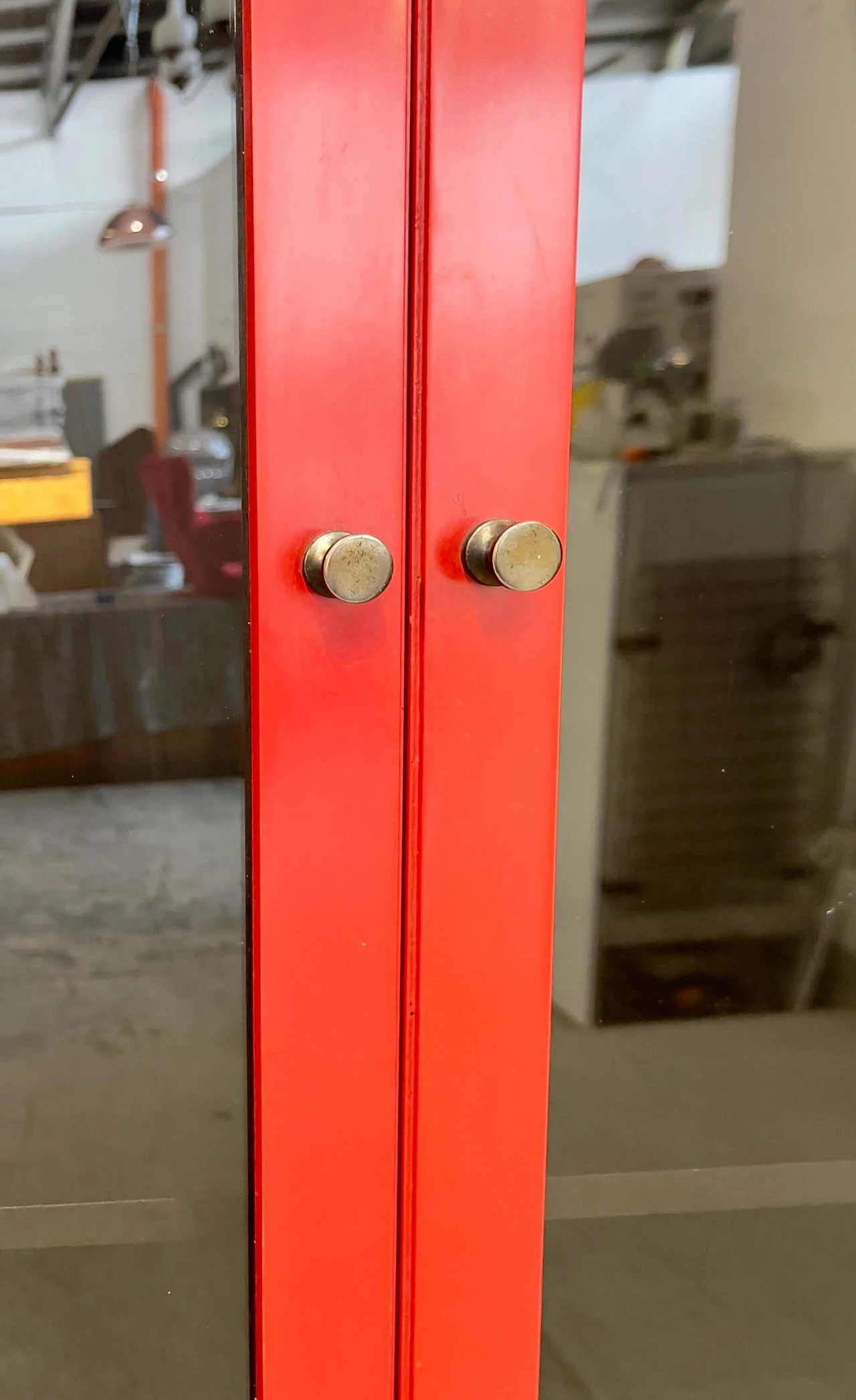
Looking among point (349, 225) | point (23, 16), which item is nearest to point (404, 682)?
point (349, 225)

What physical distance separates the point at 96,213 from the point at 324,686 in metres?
0.28

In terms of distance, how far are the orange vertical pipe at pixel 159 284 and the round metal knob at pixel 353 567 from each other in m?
0.11

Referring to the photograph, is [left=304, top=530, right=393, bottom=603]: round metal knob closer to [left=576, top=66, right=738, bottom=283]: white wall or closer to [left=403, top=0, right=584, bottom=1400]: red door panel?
[left=403, top=0, right=584, bottom=1400]: red door panel

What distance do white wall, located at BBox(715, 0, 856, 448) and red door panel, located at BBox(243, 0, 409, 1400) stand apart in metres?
0.20

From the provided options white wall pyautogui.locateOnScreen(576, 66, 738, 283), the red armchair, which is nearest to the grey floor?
the red armchair

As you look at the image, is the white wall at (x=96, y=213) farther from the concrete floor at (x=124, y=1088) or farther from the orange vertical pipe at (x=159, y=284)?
the concrete floor at (x=124, y=1088)

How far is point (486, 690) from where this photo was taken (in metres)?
0.60

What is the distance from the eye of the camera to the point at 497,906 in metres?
0.63

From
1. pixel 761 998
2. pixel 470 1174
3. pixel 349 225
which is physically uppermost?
pixel 349 225

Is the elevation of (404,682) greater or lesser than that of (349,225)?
lesser

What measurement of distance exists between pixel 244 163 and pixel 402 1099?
552mm

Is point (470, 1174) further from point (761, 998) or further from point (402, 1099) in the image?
point (761, 998)

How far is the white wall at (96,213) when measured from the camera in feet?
1.74

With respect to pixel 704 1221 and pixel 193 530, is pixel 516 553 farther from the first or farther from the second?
pixel 704 1221
